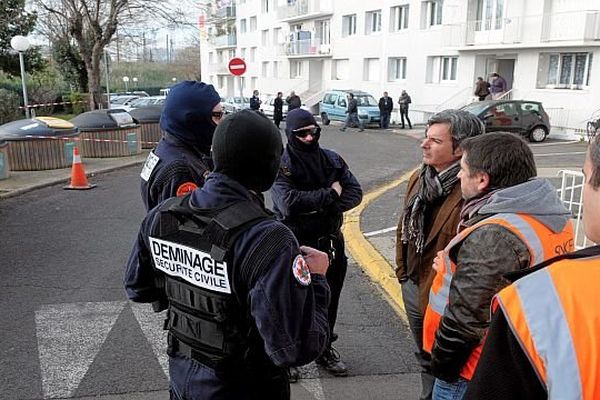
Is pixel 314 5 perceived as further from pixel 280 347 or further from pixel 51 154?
pixel 280 347

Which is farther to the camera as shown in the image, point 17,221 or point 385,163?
point 385,163

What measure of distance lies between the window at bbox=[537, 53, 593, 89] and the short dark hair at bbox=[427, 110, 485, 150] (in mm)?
20058

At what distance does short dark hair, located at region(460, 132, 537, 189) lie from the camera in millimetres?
2197

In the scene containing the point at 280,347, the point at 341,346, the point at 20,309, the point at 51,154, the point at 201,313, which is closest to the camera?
the point at 280,347

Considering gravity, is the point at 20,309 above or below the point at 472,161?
below

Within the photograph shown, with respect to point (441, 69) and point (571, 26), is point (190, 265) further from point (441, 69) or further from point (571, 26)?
point (441, 69)

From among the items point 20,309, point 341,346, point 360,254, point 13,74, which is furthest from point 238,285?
point 13,74

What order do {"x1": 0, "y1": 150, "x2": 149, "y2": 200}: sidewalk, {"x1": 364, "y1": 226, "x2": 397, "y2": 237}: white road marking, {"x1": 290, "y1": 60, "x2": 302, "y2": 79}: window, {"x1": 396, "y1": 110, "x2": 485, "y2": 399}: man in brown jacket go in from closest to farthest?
{"x1": 396, "y1": 110, "x2": 485, "y2": 399}: man in brown jacket < {"x1": 364, "y1": 226, "x2": 397, "y2": 237}: white road marking < {"x1": 0, "y1": 150, "x2": 149, "y2": 200}: sidewalk < {"x1": 290, "y1": 60, "x2": 302, "y2": 79}: window

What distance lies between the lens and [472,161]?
2.27 metres

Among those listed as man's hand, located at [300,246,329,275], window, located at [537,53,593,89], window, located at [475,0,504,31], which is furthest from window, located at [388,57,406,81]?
man's hand, located at [300,246,329,275]

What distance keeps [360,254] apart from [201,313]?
4.71 m

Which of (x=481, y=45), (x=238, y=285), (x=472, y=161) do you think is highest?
(x=481, y=45)

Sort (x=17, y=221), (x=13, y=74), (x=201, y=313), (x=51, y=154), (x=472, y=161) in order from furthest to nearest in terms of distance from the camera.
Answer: (x=13, y=74)
(x=51, y=154)
(x=17, y=221)
(x=472, y=161)
(x=201, y=313)

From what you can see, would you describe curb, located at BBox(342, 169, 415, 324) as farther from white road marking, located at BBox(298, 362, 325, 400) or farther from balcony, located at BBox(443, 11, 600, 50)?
balcony, located at BBox(443, 11, 600, 50)
